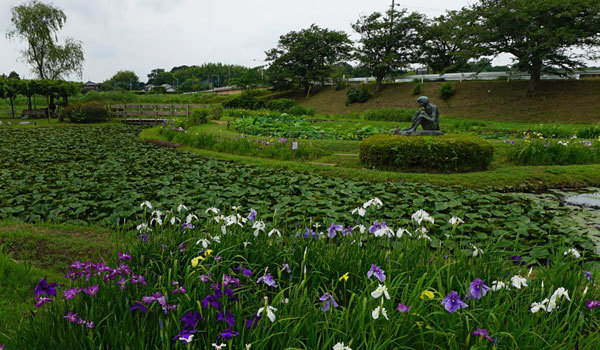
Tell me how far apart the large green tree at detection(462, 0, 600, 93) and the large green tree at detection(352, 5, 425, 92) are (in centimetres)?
904

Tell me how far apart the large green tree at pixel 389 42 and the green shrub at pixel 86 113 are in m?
21.8

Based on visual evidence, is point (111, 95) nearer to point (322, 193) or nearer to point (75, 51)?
point (75, 51)

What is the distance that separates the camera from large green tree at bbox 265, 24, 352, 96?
128 feet

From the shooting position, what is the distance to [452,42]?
81.3 feet

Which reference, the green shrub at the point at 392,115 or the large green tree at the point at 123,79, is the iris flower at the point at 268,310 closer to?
the green shrub at the point at 392,115

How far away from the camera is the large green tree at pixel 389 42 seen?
108 ft

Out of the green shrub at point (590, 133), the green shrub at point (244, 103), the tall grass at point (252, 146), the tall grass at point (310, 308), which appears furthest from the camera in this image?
the green shrub at point (244, 103)

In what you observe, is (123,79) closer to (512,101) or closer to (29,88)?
(29,88)

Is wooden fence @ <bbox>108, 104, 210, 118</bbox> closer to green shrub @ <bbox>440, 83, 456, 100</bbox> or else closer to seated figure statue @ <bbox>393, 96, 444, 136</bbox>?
seated figure statue @ <bbox>393, 96, 444, 136</bbox>

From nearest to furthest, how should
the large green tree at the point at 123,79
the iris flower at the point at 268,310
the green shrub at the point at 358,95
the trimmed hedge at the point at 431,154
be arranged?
the iris flower at the point at 268,310, the trimmed hedge at the point at 431,154, the green shrub at the point at 358,95, the large green tree at the point at 123,79

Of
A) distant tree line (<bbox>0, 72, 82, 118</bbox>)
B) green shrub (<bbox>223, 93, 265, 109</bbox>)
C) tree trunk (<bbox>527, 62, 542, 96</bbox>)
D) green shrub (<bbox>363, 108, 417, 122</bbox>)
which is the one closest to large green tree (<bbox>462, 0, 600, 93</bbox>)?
tree trunk (<bbox>527, 62, 542, 96</bbox>)

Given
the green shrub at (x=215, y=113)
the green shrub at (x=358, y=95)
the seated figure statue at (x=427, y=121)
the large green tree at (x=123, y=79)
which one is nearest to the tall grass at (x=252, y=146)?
the seated figure statue at (x=427, y=121)

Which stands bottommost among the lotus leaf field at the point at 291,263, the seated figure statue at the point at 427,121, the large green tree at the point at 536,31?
the lotus leaf field at the point at 291,263

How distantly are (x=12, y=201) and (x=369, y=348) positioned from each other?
5.98 meters
